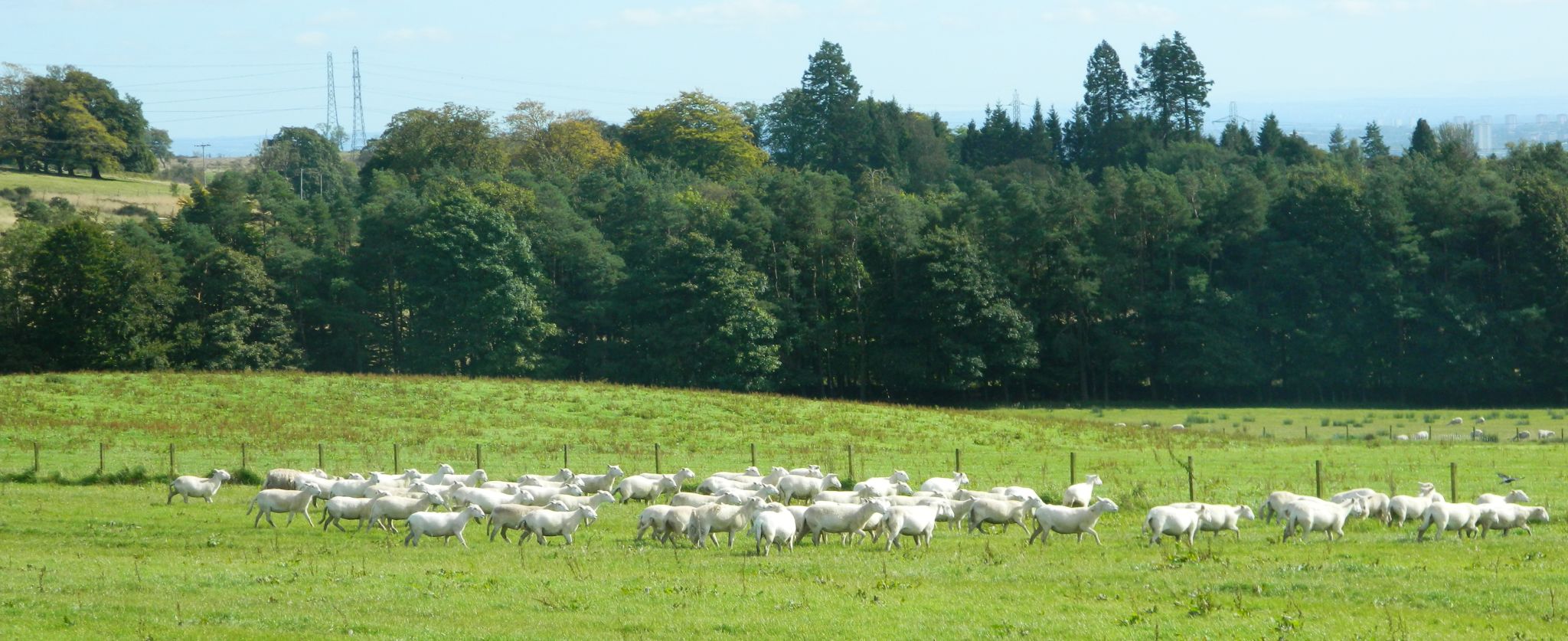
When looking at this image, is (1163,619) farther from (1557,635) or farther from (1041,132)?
(1041,132)

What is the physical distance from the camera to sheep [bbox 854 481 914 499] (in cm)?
2534

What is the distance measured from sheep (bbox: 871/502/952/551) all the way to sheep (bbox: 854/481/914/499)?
2033 mm

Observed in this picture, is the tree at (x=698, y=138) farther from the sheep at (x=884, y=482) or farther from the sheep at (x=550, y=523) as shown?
the sheep at (x=550, y=523)

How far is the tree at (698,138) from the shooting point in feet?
378

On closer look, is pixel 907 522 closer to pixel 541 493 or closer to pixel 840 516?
pixel 840 516

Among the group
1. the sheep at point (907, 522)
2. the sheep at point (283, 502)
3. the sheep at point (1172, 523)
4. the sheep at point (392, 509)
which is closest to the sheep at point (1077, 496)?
the sheep at point (1172, 523)

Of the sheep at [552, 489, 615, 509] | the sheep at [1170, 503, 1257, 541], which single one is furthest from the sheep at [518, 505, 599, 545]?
the sheep at [1170, 503, 1257, 541]

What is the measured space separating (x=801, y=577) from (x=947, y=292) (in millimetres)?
56756

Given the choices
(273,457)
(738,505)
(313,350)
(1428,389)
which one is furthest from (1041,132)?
(738,505)

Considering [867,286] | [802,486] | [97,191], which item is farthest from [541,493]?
[97,191]

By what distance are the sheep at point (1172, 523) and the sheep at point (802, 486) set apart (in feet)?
26.6

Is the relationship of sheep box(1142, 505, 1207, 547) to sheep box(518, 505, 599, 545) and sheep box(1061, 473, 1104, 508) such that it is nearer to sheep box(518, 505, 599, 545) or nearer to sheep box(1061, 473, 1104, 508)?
sheep box(1061, 473, 1104, 508)

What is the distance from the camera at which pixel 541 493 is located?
26391mm

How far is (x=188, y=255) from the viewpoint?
73812 millimetres
